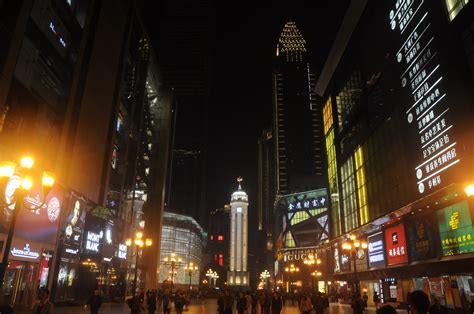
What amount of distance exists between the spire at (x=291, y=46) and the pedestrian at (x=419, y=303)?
5952 inches

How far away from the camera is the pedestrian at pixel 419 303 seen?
4574 mm

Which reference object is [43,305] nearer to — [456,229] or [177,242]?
[456,229]

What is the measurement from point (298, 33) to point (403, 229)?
5581 inches

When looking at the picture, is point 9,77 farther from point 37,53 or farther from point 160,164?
point 160,164

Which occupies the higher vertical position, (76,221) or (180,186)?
(180,186)

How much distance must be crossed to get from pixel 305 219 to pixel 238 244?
50.1 metres

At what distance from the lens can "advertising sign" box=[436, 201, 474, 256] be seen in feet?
79.7

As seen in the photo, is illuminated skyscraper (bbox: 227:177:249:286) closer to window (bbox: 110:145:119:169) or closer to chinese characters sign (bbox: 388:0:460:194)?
window (bbox: 110:145:119:169)

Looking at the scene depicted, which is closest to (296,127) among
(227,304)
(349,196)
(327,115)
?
(327,115)

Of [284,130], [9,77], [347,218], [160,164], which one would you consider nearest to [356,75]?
[347,218]

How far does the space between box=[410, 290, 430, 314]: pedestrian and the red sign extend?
31254 mm

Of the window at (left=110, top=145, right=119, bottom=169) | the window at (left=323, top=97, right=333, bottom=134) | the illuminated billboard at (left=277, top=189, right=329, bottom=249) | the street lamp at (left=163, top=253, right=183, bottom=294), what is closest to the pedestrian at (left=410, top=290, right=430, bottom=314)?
the street lamp at (left=163, top=253, right=183, bottom=294)

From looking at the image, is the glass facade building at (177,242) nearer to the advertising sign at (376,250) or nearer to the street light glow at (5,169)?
the advertising sign at (376,250)

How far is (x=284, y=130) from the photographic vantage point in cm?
13788
